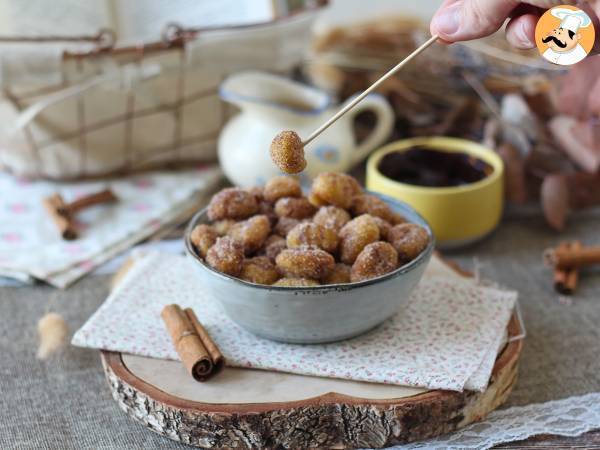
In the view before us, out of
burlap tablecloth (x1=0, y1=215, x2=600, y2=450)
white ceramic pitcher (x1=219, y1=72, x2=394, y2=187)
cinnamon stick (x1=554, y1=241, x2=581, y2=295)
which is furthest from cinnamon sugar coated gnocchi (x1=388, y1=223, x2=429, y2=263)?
white ceramic pitcher (x1=219, y1=72, x2=394, y2=187)

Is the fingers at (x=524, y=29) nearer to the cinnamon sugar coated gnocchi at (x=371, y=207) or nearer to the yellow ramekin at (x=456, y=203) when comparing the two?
the cinnamon sugar coated gnocchi at (x=371, y=207)

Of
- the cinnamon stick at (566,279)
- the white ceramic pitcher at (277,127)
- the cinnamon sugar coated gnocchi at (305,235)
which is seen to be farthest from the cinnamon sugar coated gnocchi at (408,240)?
the white ceramic pitcher at (277,127)

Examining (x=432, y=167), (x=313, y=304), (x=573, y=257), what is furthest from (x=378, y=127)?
(x=313, y=304)

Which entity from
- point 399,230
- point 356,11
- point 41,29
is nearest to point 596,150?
point 399,230

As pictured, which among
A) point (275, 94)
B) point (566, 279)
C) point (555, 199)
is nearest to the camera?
point (566, 279)

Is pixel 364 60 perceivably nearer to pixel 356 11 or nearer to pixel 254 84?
pixel 254 84

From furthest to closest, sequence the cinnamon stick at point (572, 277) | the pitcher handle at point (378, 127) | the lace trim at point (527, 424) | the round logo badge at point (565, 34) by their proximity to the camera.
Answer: the pitcher handle at point (378, 127) → the cinnamon stick at point (572, 277) → the lace trim at point (527, 424) → the round logo badge at point (565, 34)

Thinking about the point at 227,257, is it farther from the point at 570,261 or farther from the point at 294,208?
the point at 570,261

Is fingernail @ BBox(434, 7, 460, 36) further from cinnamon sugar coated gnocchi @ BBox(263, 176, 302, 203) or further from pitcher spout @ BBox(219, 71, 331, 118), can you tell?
pitcher spout @ BBox(219, 71, 331, 118)
